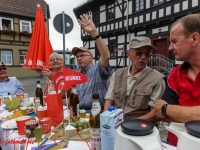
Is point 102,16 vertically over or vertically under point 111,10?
under

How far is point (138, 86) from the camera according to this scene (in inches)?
68.6

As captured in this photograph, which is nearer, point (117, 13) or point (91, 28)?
point (91, 28)

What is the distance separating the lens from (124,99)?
1.81m

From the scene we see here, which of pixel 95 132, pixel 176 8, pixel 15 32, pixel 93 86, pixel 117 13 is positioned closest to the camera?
pixel 95 132

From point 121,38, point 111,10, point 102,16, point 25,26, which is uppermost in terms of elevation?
point 111,10

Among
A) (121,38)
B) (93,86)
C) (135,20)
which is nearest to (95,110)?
(93,86)

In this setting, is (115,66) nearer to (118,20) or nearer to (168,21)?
(118,20)

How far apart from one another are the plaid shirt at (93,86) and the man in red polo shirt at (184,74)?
0.93m

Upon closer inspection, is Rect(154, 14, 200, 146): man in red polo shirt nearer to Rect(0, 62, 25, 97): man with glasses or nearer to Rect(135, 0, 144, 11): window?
Rect(0, 62, 25, 97): man with glasses

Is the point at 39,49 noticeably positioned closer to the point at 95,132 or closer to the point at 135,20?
the point at 95,132

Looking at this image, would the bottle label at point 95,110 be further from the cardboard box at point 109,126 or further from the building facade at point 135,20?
the building facade at point 135,20

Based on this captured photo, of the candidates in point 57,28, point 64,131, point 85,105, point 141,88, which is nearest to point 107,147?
point 64,131

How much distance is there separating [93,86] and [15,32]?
46.4ft

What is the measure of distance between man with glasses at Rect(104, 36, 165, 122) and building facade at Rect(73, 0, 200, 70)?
8.05m
